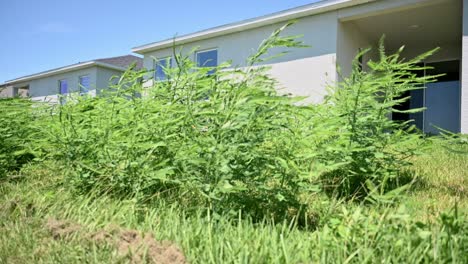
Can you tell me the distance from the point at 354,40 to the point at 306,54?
1.79 metres

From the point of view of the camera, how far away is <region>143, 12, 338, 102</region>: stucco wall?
10172 mm

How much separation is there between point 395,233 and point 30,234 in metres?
1.93

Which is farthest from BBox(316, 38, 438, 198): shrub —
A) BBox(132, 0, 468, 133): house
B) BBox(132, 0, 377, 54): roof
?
BBox(132, 0, 377, 54): roof

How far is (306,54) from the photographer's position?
10711 mm

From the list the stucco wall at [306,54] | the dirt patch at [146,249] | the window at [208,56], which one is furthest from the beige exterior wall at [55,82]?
the dirt patch at [146,249]

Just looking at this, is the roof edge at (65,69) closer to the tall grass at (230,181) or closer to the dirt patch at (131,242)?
the tall grass at (230,181)

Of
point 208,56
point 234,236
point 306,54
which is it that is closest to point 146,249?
point 234,236

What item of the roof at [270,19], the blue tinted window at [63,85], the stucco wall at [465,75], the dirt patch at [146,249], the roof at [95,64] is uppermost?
the roof at [95,64]

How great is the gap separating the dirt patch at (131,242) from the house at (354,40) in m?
7.05

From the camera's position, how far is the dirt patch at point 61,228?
1961 millimetres

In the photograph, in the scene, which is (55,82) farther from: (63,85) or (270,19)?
(270,19)

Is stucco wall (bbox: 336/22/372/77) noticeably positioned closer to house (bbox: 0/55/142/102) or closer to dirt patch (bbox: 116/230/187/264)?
dirt patch (bbox: 116/230/187/264)

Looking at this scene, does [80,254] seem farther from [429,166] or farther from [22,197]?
[429,166]

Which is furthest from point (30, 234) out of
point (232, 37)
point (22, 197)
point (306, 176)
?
point (232, 37)
